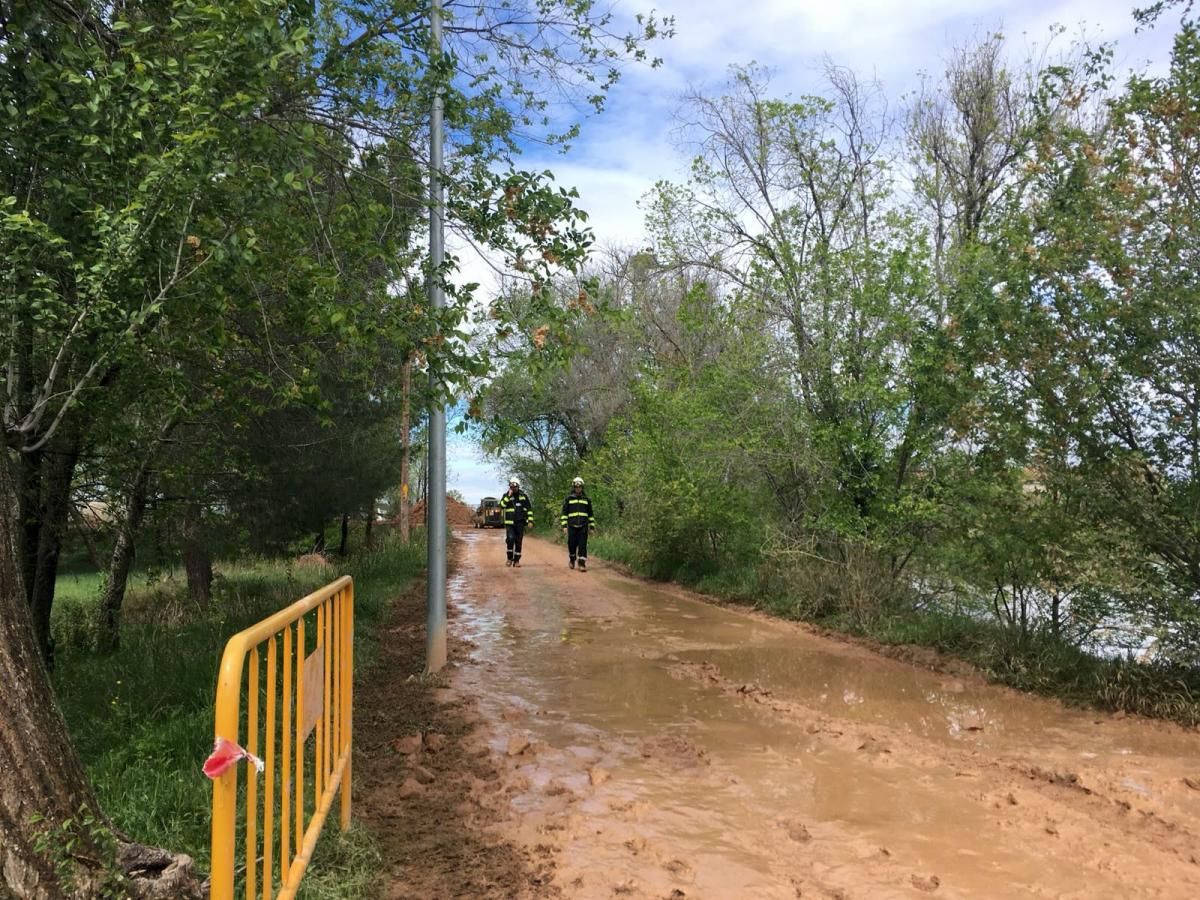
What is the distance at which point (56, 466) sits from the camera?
8.78 meters

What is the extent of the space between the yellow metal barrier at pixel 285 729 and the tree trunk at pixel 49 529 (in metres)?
5.67

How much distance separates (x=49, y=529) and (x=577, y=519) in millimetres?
11609

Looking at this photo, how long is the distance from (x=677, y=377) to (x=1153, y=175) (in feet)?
33.0

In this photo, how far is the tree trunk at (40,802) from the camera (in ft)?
9.78

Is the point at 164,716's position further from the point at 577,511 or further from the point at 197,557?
the point at 577,511

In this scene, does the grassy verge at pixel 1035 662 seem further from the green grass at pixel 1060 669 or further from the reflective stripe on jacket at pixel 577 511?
the reflective stripe on jacket at pixel 577 511

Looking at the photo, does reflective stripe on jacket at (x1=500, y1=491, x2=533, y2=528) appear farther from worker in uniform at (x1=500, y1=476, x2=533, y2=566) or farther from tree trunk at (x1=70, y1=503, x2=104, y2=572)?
tree trunk at (x1=70, y1=503, x2=104, y2=572)

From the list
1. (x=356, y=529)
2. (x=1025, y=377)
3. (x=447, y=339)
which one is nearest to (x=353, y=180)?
(x=447, y=339)

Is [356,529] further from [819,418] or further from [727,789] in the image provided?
[727,789]

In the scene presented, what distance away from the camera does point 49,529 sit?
357 inches

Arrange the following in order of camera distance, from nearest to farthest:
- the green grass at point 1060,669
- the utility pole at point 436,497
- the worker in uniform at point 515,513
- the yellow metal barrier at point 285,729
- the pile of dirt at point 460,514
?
the yellow metal barrier at point 285,729 → the green grass at point 1060,669 → the utility pole at point 436,497 → the worker in uniform at point 515,513 → the pile of dirt at point 460,514

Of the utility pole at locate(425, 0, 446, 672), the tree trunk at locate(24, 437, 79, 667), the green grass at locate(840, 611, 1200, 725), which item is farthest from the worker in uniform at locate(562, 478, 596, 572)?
the tree trunk at locate(24, 437, 79, 667)

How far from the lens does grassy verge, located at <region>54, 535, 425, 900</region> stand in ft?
13.6

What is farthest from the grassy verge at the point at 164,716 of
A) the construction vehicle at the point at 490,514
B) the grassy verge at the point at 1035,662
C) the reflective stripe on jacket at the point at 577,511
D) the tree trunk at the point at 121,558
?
the construction vehicle at the point at 490,514
